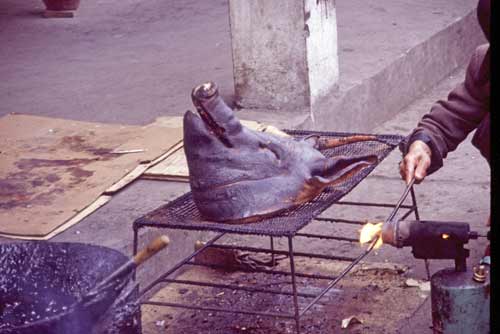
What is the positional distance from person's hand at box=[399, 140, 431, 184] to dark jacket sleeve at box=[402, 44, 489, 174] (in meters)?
0.05

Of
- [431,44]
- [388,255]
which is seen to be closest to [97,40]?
[431,44]

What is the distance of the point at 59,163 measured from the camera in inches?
205

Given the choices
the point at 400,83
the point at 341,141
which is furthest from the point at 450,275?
the point at 400,83

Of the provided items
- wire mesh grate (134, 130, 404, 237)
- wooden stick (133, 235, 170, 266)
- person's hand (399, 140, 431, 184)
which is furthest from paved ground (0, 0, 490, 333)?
wooden stick (133, 235, 170, 266)

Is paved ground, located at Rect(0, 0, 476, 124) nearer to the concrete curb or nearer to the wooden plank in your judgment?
the concrete curb

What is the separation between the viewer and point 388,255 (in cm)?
491

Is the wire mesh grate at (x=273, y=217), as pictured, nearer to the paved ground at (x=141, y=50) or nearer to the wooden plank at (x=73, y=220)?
the wooden plank at (x=73, y=220)

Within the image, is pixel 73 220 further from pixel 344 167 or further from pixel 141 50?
pixel 141 50

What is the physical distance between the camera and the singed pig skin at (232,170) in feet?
12.0

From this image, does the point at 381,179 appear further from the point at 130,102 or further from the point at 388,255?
the point at 130,102

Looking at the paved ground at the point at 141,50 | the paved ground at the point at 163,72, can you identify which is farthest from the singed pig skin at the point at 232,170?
the paved ground at the point at 141,50

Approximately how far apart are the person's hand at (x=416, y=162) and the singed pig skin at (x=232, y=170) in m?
0.34

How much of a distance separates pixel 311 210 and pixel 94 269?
1.02m

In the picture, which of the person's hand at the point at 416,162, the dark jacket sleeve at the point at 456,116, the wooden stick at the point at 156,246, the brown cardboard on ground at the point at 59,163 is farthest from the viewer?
the brown cardboard on ground at the point at 59,163
